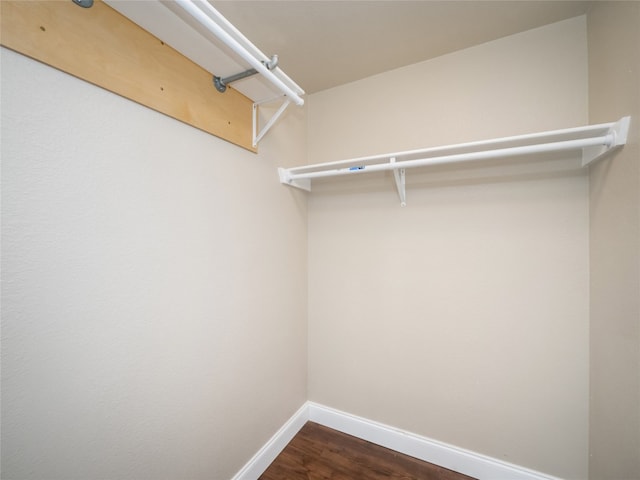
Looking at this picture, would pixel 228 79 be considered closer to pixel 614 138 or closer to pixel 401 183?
pixel 401 183

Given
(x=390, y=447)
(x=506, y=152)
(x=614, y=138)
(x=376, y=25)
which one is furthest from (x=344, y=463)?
(x=376, y=25)

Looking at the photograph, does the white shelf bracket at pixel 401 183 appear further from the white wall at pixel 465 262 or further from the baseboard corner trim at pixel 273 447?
the baseboard corner trim at pixel 273 447

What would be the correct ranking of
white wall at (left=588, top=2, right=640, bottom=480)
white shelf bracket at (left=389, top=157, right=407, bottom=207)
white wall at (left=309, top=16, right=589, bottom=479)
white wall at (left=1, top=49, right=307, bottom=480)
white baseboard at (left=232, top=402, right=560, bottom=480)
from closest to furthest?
1. white wall at (left=1, top=49, right=307, bottom=480)
2. white wall at (left=588, top=2, right=640, bottom=480)
3. white wall at (left=309, top=16, right=589, bottom=479)
4. white baseboard at (left=232, top=402, right=560, bottom=480)
5. white shelf bracket at (left=389, top=157, right=407, bottom=207)

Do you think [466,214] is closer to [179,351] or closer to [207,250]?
[207,250]

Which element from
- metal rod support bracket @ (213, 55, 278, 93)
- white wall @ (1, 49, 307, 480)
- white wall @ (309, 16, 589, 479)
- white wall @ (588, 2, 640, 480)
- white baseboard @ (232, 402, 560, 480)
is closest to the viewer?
white wall @ (1, 49, 307, 480)

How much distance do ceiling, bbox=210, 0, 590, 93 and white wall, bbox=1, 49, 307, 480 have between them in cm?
62

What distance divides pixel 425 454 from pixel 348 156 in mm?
1994

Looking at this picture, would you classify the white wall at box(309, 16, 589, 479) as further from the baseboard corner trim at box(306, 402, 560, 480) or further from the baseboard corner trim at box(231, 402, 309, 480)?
the baseboard corner trim at box(231, 402, 309, 480)

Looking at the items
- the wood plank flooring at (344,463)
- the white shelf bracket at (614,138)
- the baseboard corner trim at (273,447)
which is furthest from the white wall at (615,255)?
the baseboard corner trim at (273,447)

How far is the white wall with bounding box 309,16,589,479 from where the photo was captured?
4.16 ft

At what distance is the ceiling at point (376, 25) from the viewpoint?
114cm

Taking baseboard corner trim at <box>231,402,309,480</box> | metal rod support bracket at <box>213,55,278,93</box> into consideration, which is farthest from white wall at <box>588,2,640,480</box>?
baseboard corner trim at <box>231,402,309,480</box>

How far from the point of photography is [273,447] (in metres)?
1.54

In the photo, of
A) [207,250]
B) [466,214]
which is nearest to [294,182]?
[207,250]
